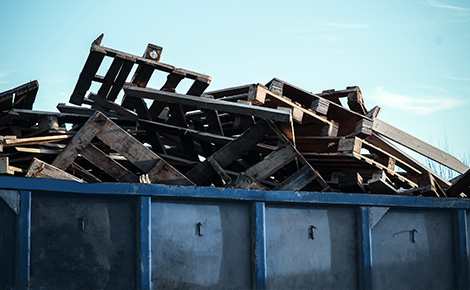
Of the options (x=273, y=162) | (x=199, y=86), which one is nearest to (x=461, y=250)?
(x=273, y=162)

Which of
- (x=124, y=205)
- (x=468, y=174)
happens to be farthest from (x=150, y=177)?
(x=468, y=174)

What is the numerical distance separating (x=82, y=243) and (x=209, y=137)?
6.30 feet

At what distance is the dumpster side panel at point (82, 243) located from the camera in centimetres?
399

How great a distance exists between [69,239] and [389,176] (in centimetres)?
358

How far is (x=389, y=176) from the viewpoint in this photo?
6.04 m

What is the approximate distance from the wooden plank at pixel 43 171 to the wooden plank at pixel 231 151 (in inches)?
46.3

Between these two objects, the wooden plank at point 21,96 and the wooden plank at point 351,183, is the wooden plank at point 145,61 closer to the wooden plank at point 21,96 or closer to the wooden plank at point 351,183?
the wooden plank at point 21,96

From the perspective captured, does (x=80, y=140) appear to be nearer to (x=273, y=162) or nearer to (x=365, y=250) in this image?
(x=273, y=162)

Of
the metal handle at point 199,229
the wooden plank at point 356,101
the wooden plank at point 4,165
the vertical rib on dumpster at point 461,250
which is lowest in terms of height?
the vertical rib on dumpster at point 461,250

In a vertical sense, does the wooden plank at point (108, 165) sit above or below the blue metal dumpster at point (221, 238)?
above

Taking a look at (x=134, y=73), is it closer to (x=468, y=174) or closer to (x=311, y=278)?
(x=311, y=278)

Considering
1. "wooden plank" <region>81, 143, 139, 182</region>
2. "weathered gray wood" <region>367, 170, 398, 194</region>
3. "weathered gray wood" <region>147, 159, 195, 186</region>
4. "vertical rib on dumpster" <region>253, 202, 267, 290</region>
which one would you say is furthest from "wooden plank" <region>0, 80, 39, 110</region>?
"weathered gray wood" <region>367, 170, 398, 194</region>

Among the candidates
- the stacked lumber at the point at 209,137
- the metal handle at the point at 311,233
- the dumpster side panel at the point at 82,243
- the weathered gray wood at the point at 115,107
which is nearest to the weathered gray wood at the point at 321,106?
the stacked lumber at the point at 209,137

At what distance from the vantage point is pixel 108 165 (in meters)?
4.86
